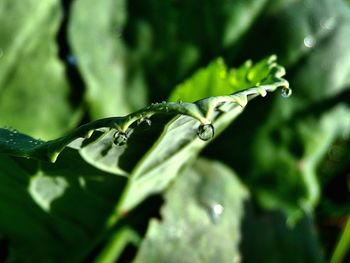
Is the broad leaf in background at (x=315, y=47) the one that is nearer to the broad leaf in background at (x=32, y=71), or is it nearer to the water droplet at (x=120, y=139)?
the broad leaf in background at (x=32, y=71)

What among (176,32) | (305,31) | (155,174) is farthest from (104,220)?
(305,31)

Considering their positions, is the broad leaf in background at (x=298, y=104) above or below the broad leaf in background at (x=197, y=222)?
above

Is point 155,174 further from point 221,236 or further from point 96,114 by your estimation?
point 96,114

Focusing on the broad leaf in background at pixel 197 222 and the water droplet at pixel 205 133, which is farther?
the broad leaf in background at pixel 197 222

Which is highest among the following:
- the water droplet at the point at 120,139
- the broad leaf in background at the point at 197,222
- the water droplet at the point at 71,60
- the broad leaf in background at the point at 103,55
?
the water droplet at the point at 71,60

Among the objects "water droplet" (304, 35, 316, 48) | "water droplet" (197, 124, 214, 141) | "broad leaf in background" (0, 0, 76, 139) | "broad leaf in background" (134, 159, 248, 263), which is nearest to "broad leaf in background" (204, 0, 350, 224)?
"water droplet" (304, 35, 316, 48)

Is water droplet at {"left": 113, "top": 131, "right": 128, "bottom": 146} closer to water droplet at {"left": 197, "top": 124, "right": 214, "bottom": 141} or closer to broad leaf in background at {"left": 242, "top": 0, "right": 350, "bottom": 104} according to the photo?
water droplet at {"left": 197, "top": 124, "right": 214, "bottom": 141}

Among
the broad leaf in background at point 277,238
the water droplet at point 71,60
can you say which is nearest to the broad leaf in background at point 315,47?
the broad leaf in background at point 277,238

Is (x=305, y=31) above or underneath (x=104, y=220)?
above
